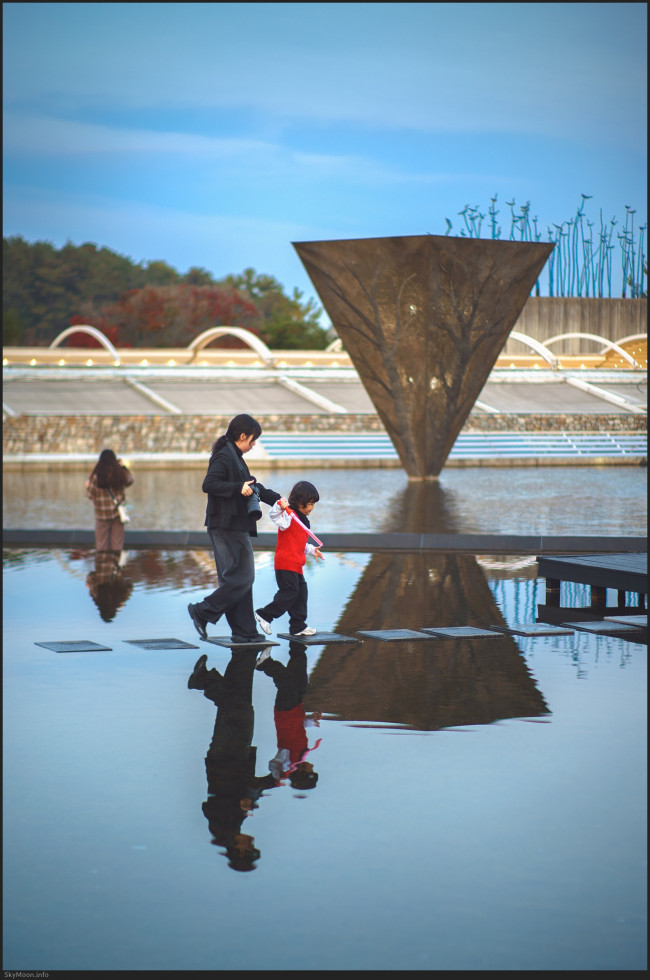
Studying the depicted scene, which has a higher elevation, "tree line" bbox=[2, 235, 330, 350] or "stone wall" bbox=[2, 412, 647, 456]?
"tree line" bbox=[2, 235, 330, 350]

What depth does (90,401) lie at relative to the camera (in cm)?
3250

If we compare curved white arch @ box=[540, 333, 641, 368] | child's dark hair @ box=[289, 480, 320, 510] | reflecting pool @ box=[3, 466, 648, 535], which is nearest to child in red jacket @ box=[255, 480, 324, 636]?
child's dark hair @ box=[289, 480, 320, 510]

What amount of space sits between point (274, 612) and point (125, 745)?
2.51 meters

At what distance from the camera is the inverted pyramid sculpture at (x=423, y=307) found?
18828 mm

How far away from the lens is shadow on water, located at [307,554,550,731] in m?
4.57

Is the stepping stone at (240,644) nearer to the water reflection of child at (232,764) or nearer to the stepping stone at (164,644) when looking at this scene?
the stepping stone at (164,644)

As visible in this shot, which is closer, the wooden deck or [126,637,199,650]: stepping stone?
[126,637,199,650]: stepping stone

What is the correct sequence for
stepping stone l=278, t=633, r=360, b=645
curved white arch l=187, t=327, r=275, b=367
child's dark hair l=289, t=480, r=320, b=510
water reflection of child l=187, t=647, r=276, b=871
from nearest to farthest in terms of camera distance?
water reflection of child l=187, t=647, r=276, b=871 < stepping stone l=278, t=633, r=360, b=645 < child's dark hair l=289, t=480, r=320, b=510 < curved white arch l=187, t=327, r=275, b=367

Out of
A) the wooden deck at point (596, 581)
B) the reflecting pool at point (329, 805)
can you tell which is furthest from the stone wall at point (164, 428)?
the reflecting pool at point (329, 805)

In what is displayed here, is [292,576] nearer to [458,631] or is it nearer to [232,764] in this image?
[458,631]

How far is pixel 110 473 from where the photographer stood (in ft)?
34.3

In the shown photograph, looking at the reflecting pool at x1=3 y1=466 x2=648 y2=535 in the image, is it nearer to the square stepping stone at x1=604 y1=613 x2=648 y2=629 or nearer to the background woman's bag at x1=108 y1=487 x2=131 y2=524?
the background woman's bag at x1=108 y1=487 x2=131 y2=524

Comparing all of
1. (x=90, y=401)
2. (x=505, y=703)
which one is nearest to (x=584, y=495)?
Result: (x=505, y=703)

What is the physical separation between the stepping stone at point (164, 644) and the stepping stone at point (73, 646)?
0.59 feet
